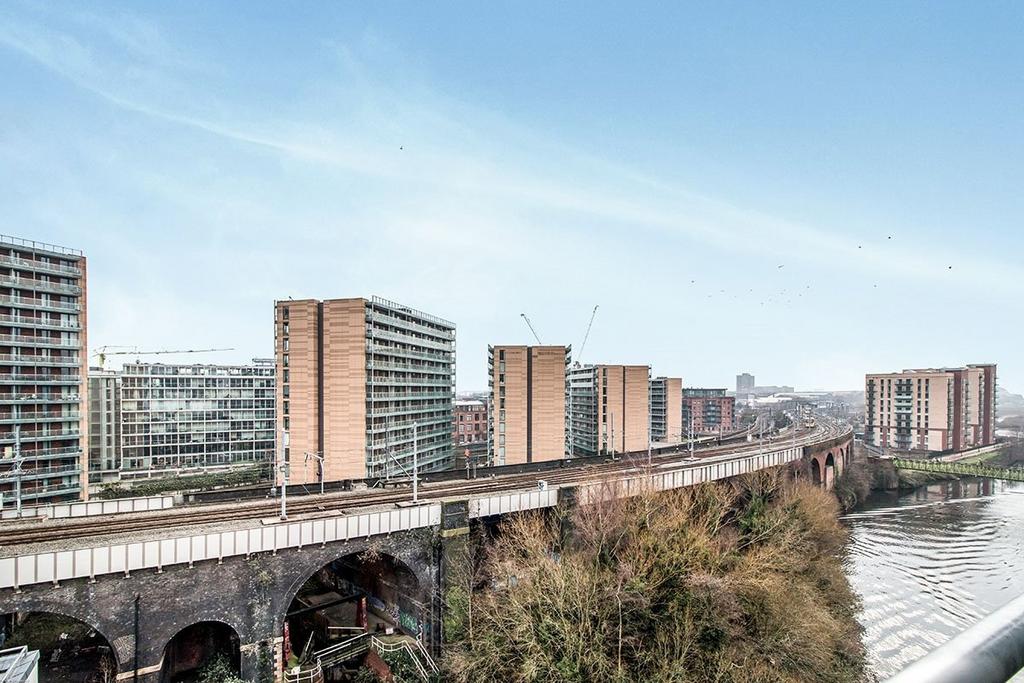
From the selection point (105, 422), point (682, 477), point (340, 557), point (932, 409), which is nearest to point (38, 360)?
point (105, 422)

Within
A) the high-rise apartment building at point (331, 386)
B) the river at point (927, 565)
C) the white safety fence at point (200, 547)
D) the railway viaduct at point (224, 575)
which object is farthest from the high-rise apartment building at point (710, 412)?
the white safety fence at point (200, 547)

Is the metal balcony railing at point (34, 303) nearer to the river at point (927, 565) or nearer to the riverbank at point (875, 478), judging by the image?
the river at point (927, 565)

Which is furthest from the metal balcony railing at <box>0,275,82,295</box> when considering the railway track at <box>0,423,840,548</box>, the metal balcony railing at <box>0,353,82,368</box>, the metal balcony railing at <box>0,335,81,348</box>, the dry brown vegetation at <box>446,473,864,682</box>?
the dry brown vegetation at <box>446,473,864,682</box>

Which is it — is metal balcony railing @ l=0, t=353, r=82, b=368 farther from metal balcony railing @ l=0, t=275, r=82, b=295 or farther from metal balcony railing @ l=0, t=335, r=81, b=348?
metal balcony railing @ l=0, t=275, r=82, b=295

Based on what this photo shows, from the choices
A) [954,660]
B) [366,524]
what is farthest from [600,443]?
[954,660]

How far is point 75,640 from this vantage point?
1172 inches

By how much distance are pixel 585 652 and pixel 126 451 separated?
73.9 meters

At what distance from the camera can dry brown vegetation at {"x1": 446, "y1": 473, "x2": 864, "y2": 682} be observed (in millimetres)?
23125

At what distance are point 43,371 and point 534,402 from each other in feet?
150

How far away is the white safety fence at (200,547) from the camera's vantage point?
19.9 metres

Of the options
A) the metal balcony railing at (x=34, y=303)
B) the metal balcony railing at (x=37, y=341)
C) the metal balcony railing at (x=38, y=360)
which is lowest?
the metal balcony railing at (x=38, y=360)

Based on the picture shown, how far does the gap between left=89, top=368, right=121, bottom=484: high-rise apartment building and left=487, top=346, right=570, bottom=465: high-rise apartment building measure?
50703 mm

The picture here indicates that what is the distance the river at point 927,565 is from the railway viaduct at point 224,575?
19698 mm

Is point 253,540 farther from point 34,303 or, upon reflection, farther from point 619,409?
point 619,409
